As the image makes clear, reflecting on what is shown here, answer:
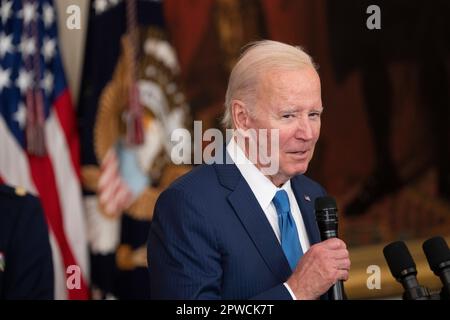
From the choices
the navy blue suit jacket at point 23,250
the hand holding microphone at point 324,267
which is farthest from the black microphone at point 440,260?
the navy blue suit jacket at point 23,250

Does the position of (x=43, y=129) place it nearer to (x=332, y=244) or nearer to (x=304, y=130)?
(x=304, y=130)

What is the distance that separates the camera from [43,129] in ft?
15.4

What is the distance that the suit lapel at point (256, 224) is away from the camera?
2389 millimetres

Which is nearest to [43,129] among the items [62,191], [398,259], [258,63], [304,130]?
[62,191]

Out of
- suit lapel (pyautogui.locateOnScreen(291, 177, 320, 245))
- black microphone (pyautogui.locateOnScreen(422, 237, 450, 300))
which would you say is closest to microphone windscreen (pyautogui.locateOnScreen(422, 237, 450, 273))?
black microphone (pyautogui.locateOnScreen(422, 237, 450, 300))

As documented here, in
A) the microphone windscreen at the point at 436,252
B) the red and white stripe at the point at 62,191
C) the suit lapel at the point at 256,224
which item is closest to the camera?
the microphone windscreen at the point at 436,252

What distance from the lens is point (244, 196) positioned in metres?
2.47

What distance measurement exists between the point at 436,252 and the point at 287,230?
0.54 meters

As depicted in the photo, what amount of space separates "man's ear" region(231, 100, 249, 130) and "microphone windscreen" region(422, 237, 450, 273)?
0.69m

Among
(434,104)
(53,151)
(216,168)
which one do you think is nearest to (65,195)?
(53,151)

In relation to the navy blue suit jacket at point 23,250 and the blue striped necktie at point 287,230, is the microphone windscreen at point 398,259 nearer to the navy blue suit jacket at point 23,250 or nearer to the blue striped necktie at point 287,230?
the blue striped necktie at point 287,230

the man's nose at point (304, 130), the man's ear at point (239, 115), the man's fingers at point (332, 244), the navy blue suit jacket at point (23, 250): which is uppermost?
the man's ear at point (239, 115)

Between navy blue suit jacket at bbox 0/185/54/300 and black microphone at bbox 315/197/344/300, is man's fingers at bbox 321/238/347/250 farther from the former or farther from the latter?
navy blue suit jacket at bbox 0/185/54/300

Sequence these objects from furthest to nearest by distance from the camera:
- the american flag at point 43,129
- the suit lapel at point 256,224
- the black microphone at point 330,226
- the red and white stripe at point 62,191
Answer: the red and white stripe at point 62,191 → the american flag at point 43,129 → the suit lapel at point 256,224 → the black microphone at point 330,226
